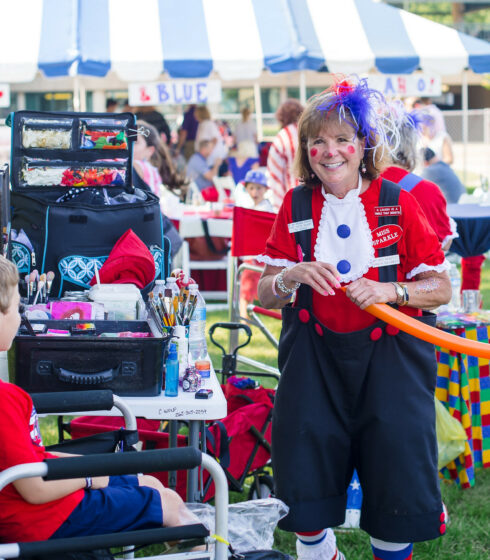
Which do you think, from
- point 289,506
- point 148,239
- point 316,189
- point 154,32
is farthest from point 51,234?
point 154,32

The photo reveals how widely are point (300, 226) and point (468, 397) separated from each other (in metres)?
1.92

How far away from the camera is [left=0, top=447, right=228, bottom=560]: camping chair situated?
5.82ft

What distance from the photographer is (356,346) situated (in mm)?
2543

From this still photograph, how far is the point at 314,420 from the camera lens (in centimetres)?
260

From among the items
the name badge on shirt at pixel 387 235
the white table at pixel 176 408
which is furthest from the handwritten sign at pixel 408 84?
the white table at pixel 176 408

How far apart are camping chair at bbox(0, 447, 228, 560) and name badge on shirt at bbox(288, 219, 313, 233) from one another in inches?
37.9

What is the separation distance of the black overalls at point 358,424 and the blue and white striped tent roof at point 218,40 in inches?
316

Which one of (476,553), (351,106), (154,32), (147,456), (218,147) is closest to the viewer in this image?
(147,456)

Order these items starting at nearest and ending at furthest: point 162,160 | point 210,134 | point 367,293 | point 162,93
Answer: point 367,293, point 162,160, point 162,93, point 210,134

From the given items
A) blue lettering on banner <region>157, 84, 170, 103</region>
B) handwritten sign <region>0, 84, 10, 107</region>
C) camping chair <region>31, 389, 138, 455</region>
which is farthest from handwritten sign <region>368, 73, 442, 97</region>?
camping chair <region>31, 389, 138, 455</region>

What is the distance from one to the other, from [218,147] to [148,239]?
8.33 metres

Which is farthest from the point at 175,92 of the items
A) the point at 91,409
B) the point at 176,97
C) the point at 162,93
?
the point at 91,409

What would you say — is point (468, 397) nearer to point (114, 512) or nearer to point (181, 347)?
point (181, 347)

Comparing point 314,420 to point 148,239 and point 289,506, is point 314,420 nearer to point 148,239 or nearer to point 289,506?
point 289,506
